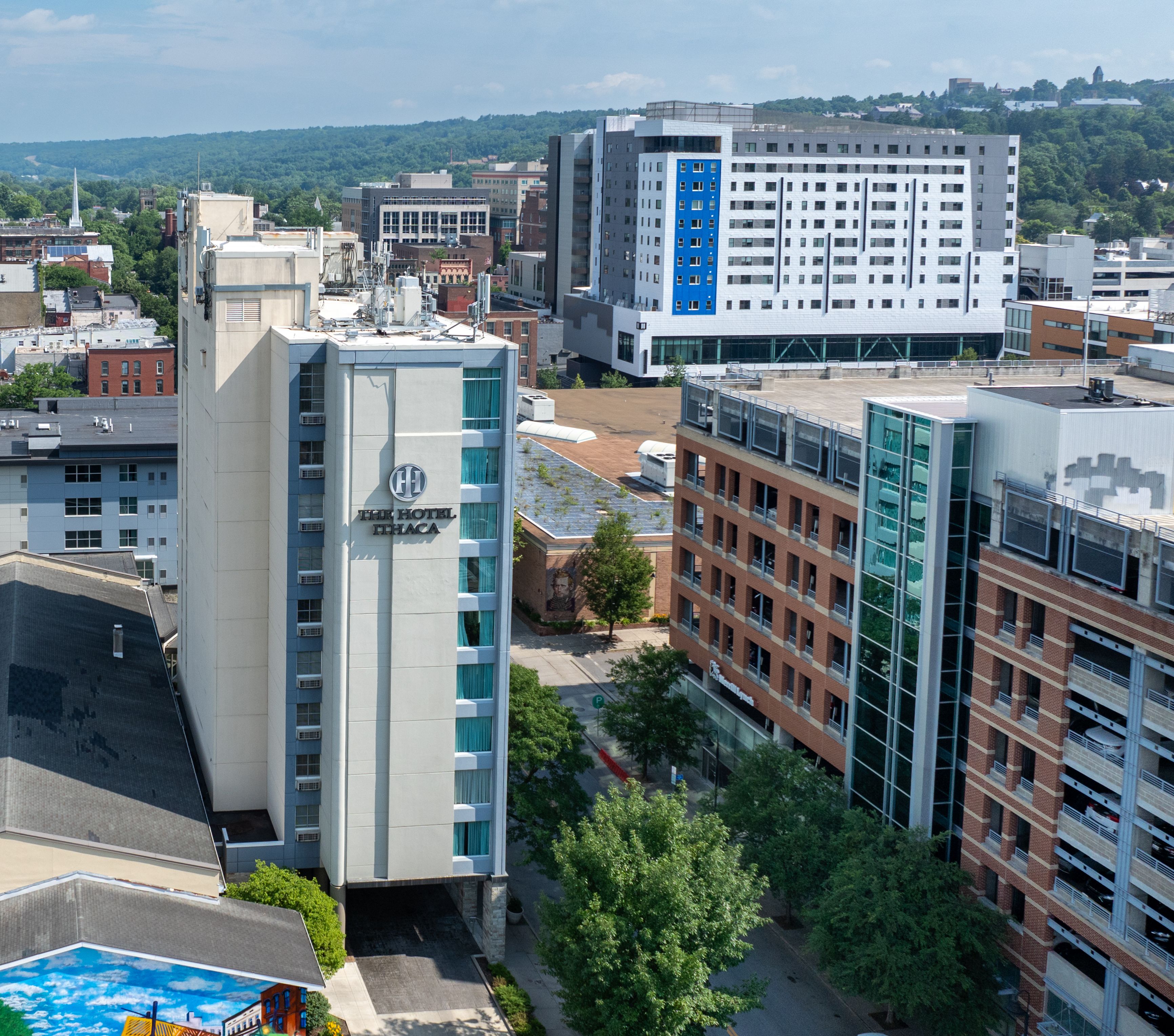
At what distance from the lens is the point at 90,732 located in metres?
62.0

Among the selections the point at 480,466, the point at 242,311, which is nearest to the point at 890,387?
the point at 480,466

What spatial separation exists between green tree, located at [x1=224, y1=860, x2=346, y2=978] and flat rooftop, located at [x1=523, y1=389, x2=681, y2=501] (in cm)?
6648

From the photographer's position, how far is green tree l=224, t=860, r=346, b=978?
53594 millimetres

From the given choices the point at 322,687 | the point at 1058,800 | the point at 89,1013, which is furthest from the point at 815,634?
the point at 89,1013

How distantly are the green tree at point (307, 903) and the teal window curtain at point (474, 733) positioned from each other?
7343mm

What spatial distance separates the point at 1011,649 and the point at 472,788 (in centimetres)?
1989

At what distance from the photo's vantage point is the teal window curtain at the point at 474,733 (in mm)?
57125

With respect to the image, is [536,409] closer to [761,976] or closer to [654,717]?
[654,717]

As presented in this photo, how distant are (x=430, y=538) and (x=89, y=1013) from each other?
18.9 meters

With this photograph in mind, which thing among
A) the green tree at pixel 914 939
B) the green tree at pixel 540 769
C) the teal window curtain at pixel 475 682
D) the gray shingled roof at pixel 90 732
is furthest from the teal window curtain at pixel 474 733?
the green tree at pixel 914 939

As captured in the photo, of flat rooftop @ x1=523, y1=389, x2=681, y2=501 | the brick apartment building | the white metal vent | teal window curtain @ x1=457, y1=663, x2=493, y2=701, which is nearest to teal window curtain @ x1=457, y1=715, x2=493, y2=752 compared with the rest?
teal window curtain @ x1=457, y1=663, x2=493, y2=701

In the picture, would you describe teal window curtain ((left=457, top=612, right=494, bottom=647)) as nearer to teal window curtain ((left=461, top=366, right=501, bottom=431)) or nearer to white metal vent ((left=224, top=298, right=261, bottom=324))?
teal window curtain ((left=461, top=366, right=501, bottom=431))

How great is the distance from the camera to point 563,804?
63844 mm

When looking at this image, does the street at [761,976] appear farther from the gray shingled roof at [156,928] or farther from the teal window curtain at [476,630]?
the gray shingled roof at [156,928]
